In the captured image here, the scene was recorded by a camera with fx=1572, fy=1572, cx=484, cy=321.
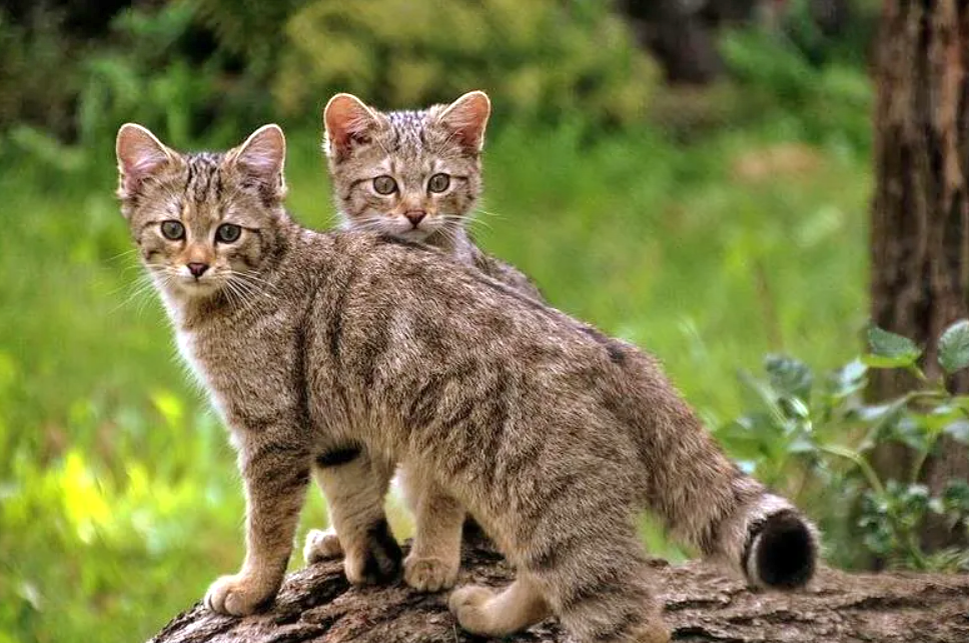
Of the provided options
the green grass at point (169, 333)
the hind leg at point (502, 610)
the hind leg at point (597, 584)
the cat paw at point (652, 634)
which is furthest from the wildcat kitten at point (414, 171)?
the cat paw at point (652, 634)

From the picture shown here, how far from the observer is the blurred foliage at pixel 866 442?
14.6ft

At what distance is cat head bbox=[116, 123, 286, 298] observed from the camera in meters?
4.05

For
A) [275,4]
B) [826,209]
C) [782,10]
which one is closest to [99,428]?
[275,4]

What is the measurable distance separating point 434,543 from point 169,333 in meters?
3.77

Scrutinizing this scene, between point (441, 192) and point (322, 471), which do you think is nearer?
point (322, 471)

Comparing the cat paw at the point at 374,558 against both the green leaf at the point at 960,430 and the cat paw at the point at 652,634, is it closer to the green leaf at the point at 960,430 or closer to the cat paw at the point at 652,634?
the cat paw at the point at 652,634

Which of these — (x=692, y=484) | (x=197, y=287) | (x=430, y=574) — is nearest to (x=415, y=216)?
(x=197, y=287)

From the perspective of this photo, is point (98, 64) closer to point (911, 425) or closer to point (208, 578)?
point (208, 578)

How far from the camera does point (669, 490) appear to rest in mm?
3801

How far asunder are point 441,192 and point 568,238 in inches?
166

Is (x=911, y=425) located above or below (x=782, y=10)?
below

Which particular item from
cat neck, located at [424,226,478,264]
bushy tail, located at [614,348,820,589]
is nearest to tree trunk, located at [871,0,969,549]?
cat neck, located at [424,226,478,264]

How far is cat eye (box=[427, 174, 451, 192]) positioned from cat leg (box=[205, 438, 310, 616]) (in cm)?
121

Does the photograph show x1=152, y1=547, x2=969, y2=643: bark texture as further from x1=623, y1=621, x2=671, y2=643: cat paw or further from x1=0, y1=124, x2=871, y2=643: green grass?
x1=0, y1=124, x2=871, y2=643: green grass
